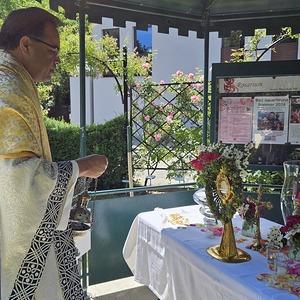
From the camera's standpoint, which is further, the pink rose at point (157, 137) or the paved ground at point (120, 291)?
the pink rose at point (157, 137)

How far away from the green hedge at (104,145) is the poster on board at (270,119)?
281cm

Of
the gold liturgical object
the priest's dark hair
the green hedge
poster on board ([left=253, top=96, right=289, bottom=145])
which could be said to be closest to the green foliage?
the green hedge

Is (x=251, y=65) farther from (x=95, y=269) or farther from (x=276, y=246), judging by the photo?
(x=95, y=269)

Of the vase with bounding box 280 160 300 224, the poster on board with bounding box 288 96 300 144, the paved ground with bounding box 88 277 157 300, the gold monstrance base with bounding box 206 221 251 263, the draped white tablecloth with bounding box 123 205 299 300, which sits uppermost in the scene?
the poster on board with bounding box 288 96 300 144

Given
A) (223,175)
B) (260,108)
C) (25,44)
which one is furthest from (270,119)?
(25,44)

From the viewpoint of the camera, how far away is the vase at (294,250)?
4.86 feet

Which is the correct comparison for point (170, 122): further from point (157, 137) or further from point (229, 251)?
point (229, 251)

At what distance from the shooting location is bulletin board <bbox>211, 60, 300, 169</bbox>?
9.58 ft

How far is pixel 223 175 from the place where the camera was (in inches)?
59.5

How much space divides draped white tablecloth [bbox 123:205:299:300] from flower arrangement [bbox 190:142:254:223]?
237 mm

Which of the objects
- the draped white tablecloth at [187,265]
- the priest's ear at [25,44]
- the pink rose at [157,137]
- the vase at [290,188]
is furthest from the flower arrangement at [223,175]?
the pink rose at [157,137]

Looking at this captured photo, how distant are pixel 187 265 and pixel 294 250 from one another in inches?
20.1

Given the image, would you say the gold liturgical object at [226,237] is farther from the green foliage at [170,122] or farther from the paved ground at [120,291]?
the green foliage at [170,122]

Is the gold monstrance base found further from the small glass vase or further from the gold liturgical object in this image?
the small glass vase
